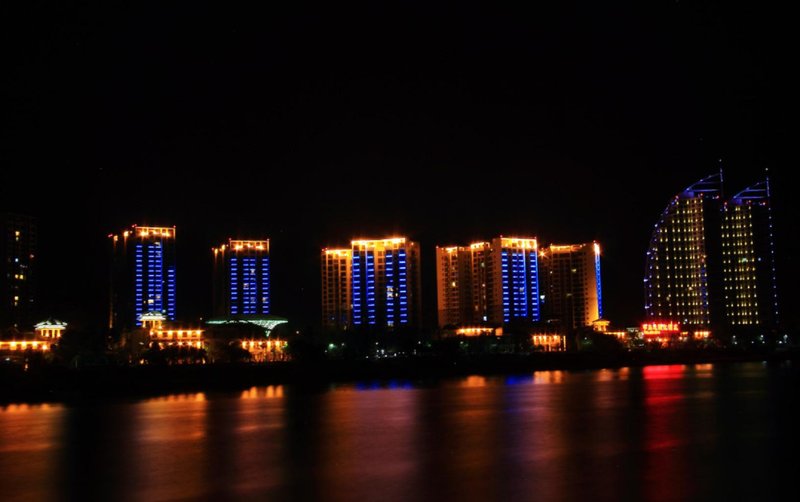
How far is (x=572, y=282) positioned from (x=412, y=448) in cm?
5638

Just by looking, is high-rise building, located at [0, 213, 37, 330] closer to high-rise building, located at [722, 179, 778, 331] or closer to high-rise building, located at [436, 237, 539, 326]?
high-rise building, located at [436, 237, 539, 326]

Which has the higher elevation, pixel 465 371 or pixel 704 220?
pixel 704 220

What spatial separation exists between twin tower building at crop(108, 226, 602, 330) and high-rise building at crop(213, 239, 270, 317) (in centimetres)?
8

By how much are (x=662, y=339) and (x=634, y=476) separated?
182ft

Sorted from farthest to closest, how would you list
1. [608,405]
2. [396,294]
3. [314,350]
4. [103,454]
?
1. [396,294]
2. [314,350]
3. [608,405]
4. [103,454]

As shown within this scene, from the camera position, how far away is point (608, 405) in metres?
23.8

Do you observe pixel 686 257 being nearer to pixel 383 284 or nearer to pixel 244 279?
pixel 383 284

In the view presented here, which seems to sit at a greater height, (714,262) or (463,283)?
(714,262)

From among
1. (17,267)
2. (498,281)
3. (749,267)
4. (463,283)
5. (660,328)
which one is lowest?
(660,328)

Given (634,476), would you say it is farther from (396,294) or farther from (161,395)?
(396,294)

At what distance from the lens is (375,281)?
2469 inches

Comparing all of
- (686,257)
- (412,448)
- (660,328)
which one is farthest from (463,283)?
(412,448)

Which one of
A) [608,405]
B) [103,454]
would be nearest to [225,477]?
[103,454]

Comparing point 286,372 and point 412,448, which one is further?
point 286,372
